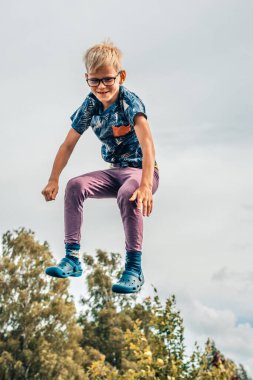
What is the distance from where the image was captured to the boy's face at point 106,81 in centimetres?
473

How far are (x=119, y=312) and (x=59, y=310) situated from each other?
17.9ft

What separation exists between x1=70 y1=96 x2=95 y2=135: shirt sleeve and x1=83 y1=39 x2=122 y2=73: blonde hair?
1.69 feet

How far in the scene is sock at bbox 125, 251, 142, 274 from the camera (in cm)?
491

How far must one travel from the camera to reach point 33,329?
39.3 metres

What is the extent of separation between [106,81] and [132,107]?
30 centimetres

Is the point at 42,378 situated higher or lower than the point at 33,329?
lower

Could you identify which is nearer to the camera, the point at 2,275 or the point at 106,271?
the point at 2,275

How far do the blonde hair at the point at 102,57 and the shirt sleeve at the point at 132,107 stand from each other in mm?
279

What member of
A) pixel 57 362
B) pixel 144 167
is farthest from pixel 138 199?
pixel 57 362

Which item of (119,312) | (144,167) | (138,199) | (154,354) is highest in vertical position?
(119,312)

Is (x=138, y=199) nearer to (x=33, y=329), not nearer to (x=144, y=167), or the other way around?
(x=144, y=167)

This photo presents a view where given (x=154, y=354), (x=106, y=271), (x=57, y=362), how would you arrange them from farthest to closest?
(x=106, y=271)
(x=57, y=362)
(x=154, y=354)

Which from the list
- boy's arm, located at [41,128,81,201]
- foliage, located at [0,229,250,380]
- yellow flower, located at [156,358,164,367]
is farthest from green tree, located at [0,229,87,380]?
boy's arm, located at [41,128,81,201]

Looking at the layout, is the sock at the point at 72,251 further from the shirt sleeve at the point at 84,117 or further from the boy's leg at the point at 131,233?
the shirt sleeve at the point at 84,117
